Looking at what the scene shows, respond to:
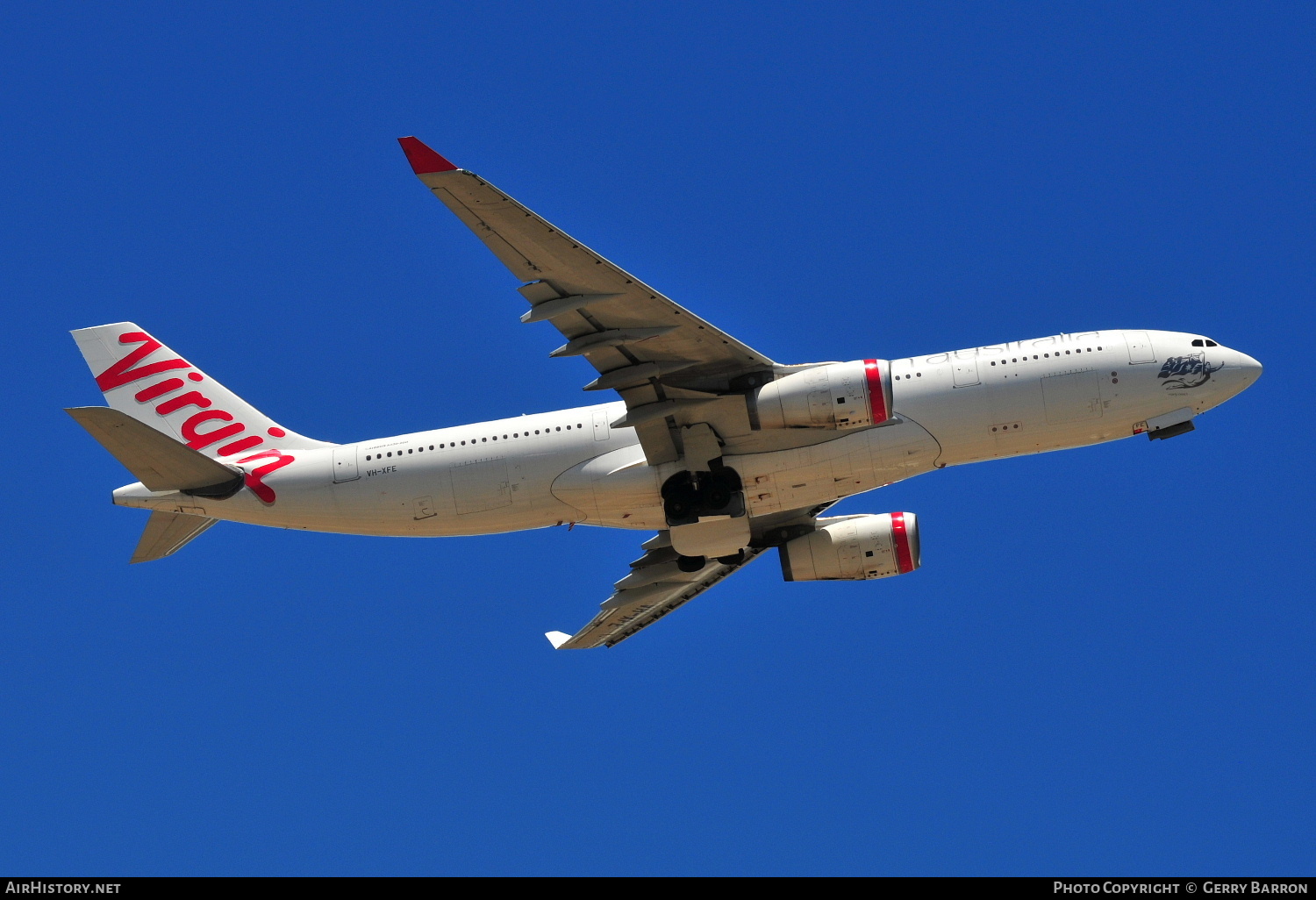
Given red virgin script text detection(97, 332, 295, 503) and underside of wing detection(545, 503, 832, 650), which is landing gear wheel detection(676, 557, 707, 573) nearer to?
underside of wing detection(545, 503, 832, 650)

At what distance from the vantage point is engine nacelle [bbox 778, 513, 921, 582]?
1640 inches

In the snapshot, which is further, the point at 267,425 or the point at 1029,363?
the point at 267,425

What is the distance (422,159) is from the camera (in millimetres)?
28859

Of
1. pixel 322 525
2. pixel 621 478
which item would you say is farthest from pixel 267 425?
pixel 621 478

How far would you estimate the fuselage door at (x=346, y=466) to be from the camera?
3747cm

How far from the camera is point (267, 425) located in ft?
131

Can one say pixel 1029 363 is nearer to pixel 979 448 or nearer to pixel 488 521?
pixel 979 448

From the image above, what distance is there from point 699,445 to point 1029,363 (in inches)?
355

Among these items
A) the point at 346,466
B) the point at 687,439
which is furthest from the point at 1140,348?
the point at 346,466

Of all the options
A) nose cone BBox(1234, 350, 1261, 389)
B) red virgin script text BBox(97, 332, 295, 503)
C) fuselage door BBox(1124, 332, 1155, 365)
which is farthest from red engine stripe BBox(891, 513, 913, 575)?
red virgin script text BBox(97, 332, 295, 503)

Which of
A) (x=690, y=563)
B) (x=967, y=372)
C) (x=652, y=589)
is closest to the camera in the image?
(x=967, y=372)

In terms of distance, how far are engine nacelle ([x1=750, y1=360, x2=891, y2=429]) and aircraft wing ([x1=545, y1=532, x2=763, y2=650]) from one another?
9.09 metres

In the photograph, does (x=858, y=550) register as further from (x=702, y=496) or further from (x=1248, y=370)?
(x=1248, y=370)

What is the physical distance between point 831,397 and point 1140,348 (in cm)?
869
